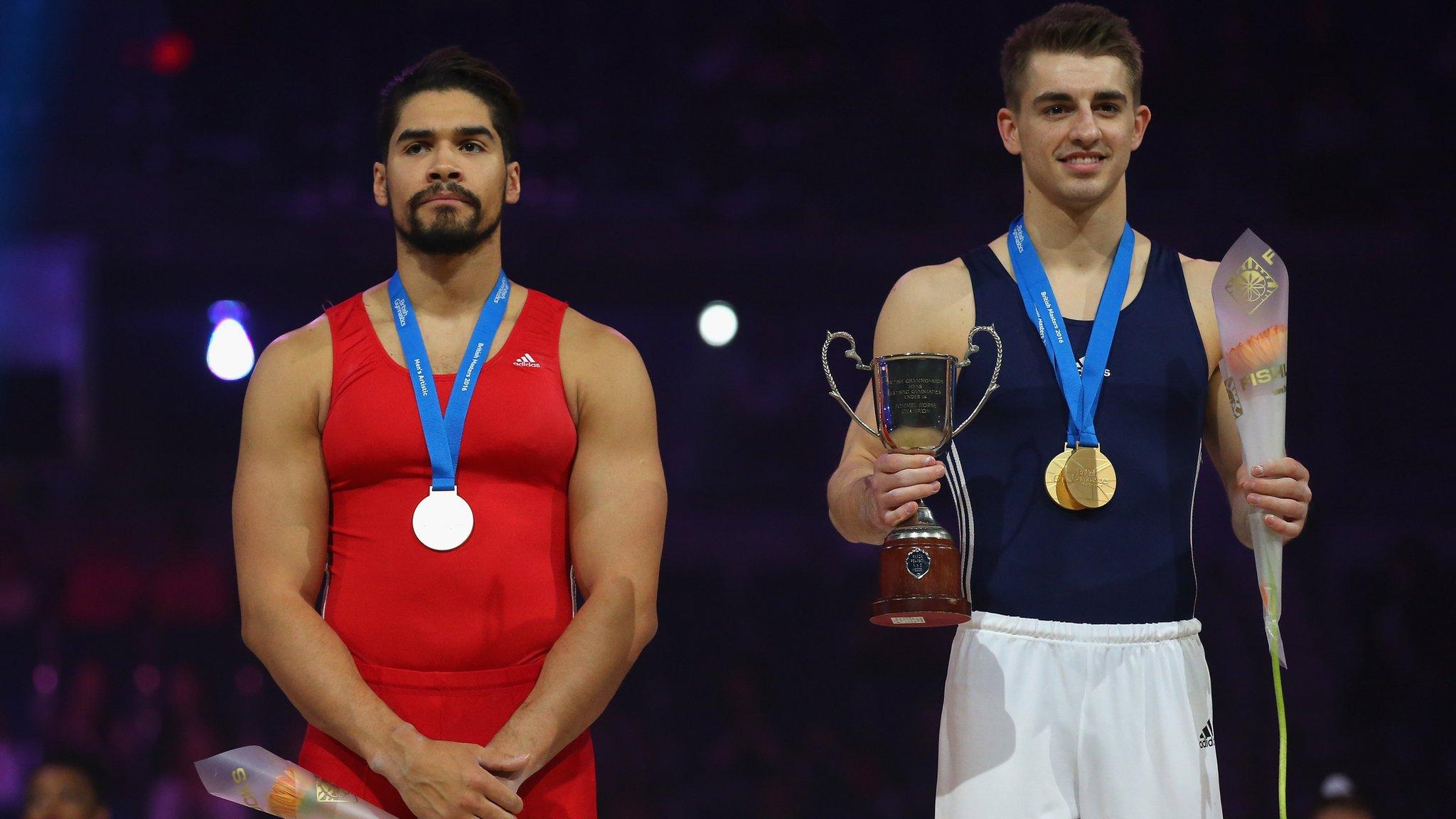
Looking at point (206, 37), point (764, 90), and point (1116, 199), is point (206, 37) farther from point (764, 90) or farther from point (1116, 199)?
point (1116, 199)

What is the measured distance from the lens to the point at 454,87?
285 cm

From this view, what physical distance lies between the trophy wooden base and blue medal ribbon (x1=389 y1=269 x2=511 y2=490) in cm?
74

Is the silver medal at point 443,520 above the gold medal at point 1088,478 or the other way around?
the other way around

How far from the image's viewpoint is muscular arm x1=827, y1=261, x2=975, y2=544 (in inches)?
107

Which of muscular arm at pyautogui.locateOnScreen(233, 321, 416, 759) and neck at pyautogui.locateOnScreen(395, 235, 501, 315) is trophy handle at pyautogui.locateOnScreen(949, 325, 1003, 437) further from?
muscular arm at pyautogui.locateOnScreen(233, 321, 416, 759)

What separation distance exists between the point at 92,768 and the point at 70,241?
3765 millimetres

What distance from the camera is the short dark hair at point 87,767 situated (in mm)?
4016

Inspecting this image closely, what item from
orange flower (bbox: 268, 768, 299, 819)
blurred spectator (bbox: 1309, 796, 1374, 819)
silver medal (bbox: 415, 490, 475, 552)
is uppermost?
silver medal (bbox: 415, 490, 475, 552)

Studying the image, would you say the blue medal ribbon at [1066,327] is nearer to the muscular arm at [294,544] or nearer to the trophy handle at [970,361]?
the trophy handle at [970,361]

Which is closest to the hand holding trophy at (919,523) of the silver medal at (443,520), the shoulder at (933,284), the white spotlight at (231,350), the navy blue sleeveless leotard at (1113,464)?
the navy blue sleeveless leotard at (1113,464)

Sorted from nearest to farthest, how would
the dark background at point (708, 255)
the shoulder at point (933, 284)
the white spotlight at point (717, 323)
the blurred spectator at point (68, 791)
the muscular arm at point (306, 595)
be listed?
the muscular arm at point (306, 595)
the shoulder at point (933, 284)
the blurred spectator at point (68, 791)
the dark background at point (708, 255)
the white spotlight at point (717, 323)

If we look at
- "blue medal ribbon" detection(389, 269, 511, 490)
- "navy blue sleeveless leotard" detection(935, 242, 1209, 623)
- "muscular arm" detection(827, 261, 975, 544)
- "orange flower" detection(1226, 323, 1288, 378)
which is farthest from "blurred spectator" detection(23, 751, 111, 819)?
"orange flower" detection(1226, 323, 1288, 378)

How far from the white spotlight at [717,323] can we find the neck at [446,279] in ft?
16.1

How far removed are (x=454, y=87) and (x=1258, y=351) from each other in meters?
1.47
